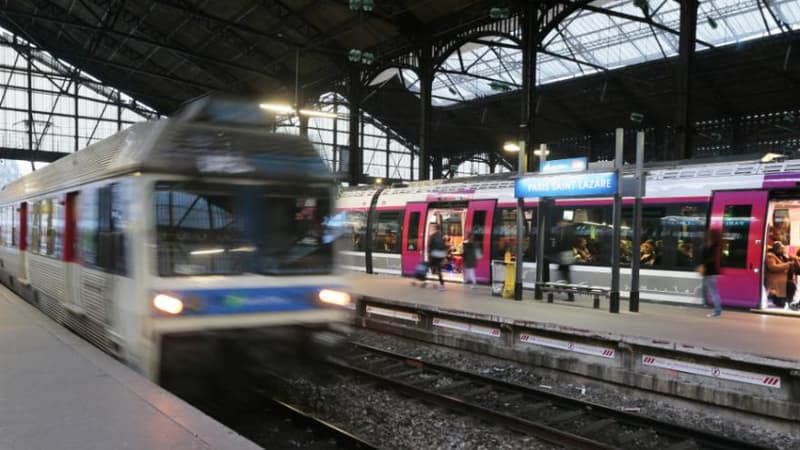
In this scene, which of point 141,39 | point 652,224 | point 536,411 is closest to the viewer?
point 536,411

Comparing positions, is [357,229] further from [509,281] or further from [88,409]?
[88,409]

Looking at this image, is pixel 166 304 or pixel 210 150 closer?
pixel 166 304

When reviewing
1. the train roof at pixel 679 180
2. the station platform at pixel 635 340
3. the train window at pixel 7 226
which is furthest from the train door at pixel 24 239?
the train roof at pixel 679 180

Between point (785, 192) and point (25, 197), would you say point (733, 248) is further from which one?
point (25, 197)

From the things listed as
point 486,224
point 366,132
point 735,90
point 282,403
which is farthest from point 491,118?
point 282,403

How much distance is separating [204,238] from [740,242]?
10.5 meters

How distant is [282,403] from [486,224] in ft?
34.0

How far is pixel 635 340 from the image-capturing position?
826 cm

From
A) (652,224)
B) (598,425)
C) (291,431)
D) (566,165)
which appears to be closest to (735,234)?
(652,224)

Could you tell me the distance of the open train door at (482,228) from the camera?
16.2 m

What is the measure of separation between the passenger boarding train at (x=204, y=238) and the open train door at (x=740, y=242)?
8941 mm

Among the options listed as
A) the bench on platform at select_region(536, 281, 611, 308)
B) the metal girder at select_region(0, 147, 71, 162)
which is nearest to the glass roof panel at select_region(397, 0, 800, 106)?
the bench on platform at select_region(536, 281, 611, 308)

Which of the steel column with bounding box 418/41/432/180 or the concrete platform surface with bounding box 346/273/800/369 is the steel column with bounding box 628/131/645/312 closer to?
the concrete platform surface with bounding box 346/273/800/369

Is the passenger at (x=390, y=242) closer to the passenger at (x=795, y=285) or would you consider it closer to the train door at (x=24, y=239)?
the train door at (x=24, y=239)
